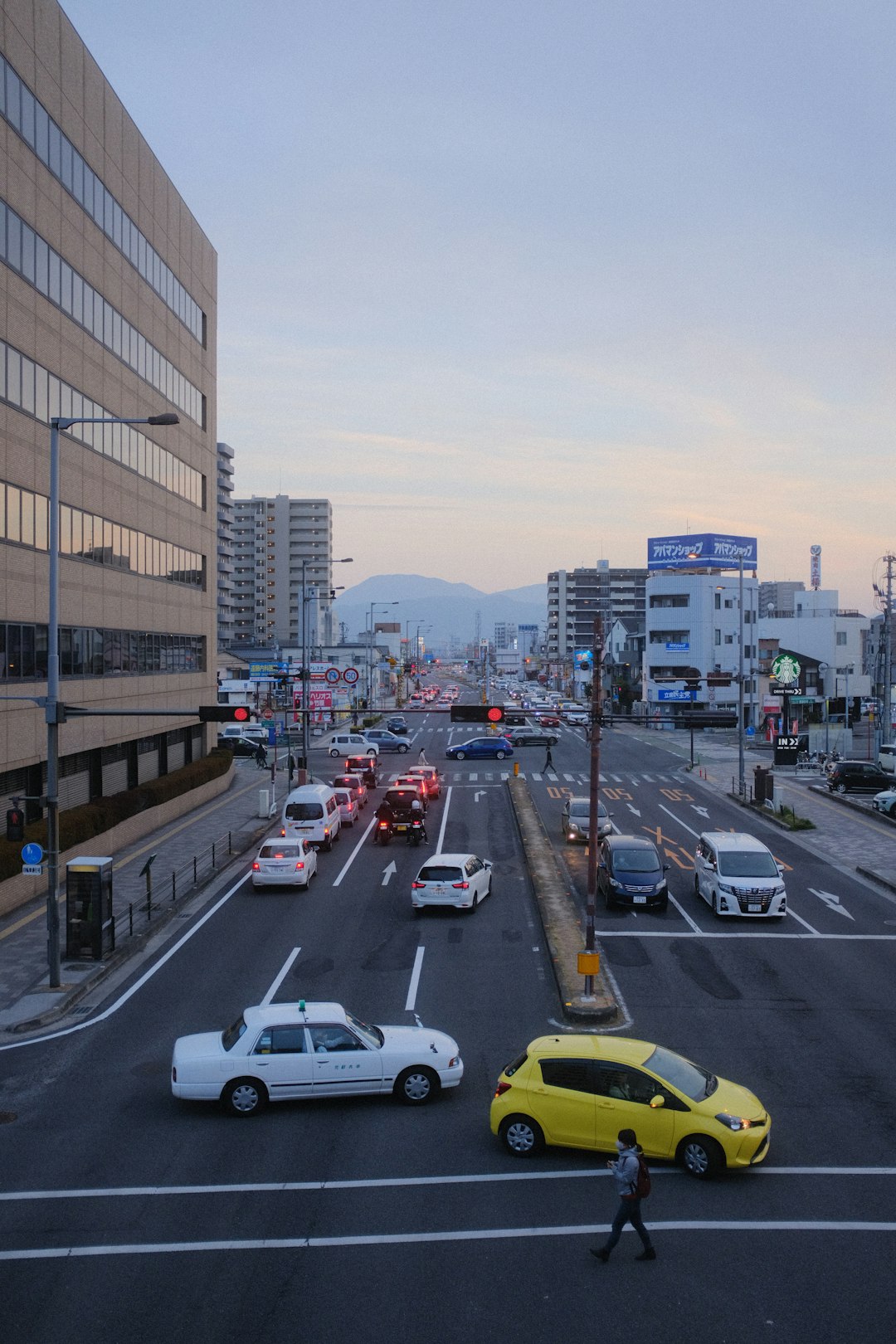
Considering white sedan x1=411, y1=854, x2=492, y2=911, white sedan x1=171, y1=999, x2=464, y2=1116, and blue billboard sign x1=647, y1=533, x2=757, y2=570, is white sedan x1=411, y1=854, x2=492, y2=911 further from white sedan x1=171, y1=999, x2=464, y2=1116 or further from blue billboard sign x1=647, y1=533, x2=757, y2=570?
blue billboard sign x1=647, y1=533, x2=757, y2=570

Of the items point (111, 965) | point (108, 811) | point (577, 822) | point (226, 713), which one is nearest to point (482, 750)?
point (577, 822)

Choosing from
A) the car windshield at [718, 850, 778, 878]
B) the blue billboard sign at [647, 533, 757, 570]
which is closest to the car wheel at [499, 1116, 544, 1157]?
the car windshield at [718, 850, 778, 878]

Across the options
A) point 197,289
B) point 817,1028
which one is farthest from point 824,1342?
point 197,289

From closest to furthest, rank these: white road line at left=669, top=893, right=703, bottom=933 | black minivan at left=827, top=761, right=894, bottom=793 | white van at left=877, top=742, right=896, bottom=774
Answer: white road line at left=669, top=893, right=703, bottom=933
black minivan at left=827, top=761, right=894, bottom=793
white van at left=877, top=742, right=896, bottom=774

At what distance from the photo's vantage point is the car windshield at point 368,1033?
15.2m

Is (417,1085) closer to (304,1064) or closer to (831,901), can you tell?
(304,1064)

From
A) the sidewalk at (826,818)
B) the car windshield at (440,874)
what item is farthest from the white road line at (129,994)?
the sidewalk at (826,818)

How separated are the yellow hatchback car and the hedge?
13712 millimetres

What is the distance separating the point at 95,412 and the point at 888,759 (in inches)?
1789

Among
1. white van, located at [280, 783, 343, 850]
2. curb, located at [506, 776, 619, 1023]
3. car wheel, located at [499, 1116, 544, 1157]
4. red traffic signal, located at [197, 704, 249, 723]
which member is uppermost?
red traffic signal, located at [197, 704, 249, 723]

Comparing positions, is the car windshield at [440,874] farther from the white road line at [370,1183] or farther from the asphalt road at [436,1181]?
the white road line at [370,1183]

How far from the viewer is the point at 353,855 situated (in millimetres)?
35188

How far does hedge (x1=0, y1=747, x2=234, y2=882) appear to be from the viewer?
89.9ft

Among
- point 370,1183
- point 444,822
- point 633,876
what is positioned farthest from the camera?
point 444,822
